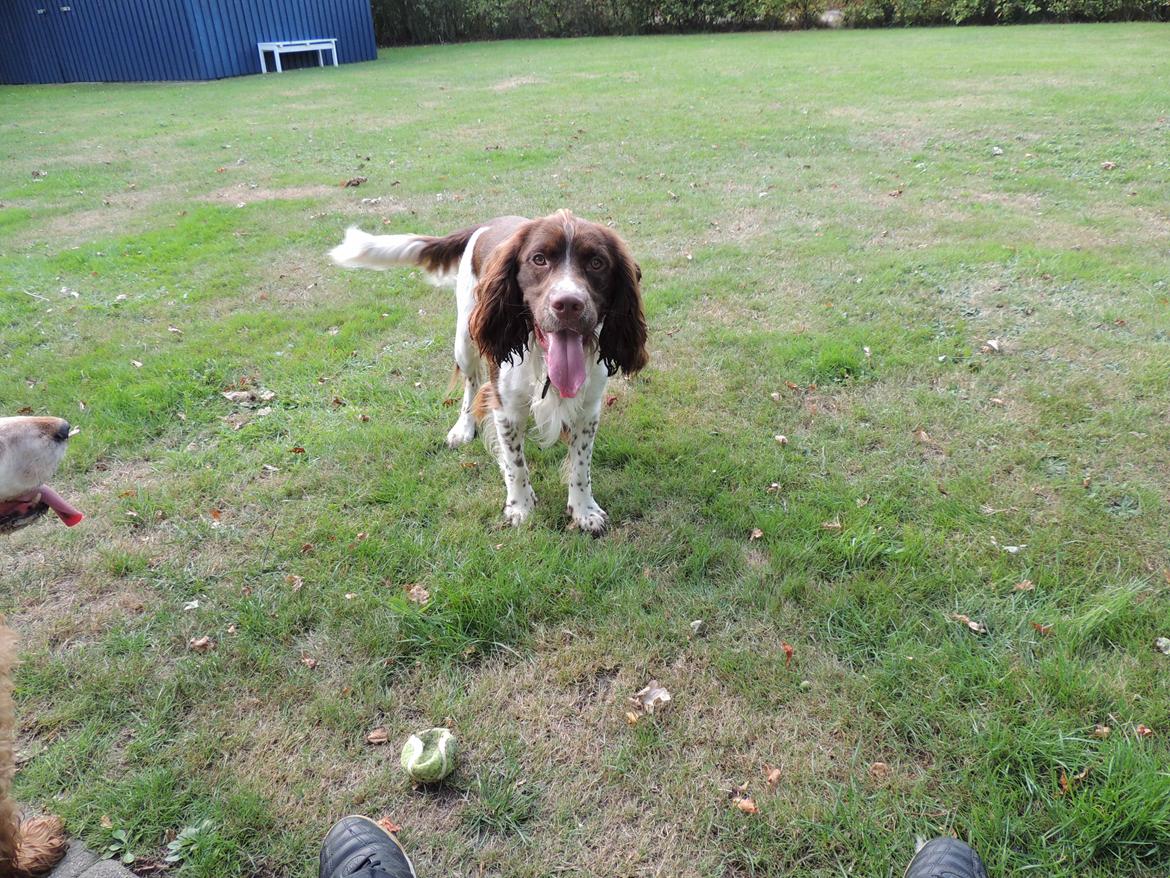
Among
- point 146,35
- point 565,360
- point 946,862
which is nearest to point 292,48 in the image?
point 146,35

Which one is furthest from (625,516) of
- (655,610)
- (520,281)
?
(520,281)

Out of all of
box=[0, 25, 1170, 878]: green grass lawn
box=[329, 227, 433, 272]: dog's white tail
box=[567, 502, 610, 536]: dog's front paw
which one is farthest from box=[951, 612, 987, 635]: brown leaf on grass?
box=[329, 227, 433, 272]: dog's white tail

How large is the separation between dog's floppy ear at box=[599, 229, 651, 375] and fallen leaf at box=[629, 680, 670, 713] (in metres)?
1.45

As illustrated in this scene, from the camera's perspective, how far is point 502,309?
3176mm

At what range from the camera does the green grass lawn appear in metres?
2.16

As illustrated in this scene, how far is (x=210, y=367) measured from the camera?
15.6 ft

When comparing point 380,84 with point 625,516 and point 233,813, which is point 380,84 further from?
point 233,813

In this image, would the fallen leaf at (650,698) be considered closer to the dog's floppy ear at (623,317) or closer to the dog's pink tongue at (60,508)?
the dog's floppy ear at (623,317)

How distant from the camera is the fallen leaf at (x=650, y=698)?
2.48 metres

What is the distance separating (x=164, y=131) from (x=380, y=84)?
6.34 metres

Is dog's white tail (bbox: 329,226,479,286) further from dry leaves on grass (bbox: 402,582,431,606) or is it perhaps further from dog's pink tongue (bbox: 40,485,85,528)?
dog's pink tongue (bbox: 40,485,85,528)

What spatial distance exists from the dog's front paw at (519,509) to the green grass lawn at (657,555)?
77 mm

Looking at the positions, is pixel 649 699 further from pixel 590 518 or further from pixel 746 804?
pixel 590 518

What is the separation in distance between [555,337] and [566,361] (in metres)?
0.11
